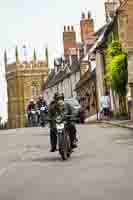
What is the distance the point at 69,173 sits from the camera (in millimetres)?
14430

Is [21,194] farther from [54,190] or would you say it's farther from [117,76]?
[117,76]

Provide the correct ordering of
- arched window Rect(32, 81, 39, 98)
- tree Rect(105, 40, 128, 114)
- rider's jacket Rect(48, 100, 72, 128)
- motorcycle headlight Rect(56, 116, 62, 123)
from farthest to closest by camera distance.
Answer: arched window Rect(32, 81, 39, 98)
tree Rect(105, 40, 128, 114)
rider's jacket Rect(48, 100, 72, 128)
motorcycle headlight Rect(56, 116, 62, 123)

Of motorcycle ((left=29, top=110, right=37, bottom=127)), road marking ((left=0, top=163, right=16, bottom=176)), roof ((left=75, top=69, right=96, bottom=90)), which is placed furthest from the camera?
roof ((left=75, top=69, right=96, bottom=90))

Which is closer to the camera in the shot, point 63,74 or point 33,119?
point 33,119

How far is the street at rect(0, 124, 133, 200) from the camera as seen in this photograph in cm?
1123

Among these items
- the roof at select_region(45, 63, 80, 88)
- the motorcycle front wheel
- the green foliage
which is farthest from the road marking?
the roof at select_region(45, 63, 80, 88)

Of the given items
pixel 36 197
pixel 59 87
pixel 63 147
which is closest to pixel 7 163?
pixel 63 147

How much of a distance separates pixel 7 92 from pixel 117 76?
375 feet

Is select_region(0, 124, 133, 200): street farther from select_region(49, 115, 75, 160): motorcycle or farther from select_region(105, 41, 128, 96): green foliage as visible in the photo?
select_region(105, 41, 128, 96): green foliage

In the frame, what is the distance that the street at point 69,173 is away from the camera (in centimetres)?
1123

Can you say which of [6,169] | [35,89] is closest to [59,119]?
[6,169]

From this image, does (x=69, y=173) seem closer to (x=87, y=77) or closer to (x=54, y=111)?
(x=54, y=111)

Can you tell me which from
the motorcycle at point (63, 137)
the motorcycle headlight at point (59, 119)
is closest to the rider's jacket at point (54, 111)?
the motorcycle at point (63, 137)

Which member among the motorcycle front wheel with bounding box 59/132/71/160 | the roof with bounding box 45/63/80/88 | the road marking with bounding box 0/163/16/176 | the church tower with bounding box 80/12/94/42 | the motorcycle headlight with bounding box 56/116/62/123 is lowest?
the road marking with bounding box 0/163/16/176
